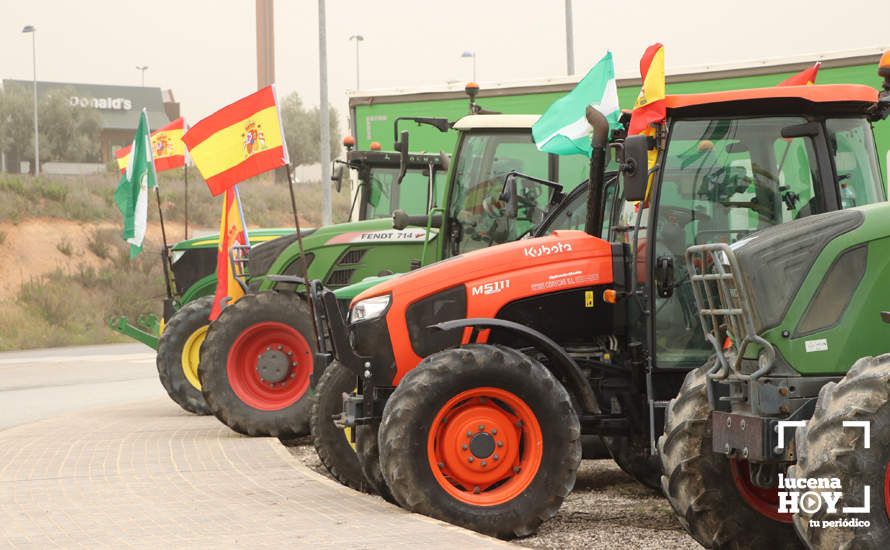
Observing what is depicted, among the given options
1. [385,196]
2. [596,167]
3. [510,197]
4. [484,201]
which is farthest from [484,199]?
[385,196]

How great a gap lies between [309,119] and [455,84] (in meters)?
69.5

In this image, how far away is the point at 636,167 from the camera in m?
8.51

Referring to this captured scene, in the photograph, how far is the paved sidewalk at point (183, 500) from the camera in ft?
25.9

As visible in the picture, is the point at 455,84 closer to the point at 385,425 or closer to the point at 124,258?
the point at 385,425

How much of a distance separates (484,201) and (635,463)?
298 centimetres

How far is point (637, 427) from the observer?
9.27 m

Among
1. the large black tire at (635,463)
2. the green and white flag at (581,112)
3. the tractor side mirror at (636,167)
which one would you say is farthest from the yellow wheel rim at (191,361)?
the tractor side mirror at (636,167)

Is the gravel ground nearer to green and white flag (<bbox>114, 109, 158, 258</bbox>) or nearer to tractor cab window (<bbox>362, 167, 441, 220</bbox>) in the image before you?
tractor cab window (<bbox>362, 167, 441, 220</bbox>)

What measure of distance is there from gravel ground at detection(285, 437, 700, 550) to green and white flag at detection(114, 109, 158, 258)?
9.48 metres

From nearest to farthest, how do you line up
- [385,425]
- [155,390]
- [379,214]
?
[385,425] → [379,214] → [155,390]

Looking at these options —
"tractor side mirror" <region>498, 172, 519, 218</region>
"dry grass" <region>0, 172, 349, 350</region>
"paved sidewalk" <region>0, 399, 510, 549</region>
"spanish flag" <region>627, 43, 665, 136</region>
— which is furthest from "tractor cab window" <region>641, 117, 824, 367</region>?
"dry grass" <region>0, 172, 349, 350</region>

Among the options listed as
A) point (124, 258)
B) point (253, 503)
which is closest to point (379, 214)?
point (253, 503)

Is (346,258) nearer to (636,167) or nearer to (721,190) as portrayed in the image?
(721,190)

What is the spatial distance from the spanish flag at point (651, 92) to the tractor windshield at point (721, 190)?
169mm
